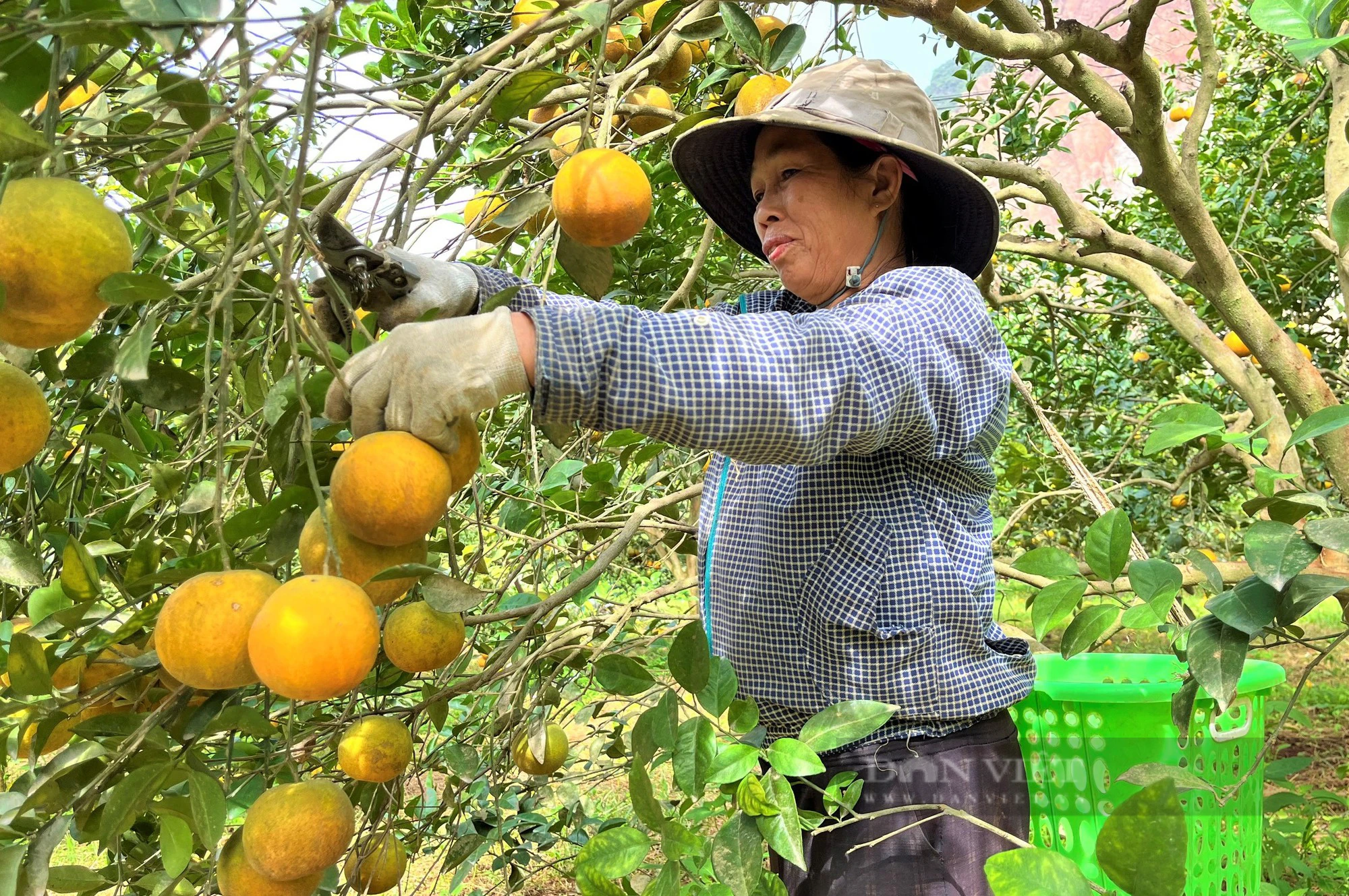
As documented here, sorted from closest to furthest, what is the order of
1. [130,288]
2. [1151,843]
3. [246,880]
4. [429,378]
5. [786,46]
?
[1151,843]
[130,288]
[429,378]
[246,880]
[786,46]

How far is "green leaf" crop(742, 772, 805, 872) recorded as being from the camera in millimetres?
943

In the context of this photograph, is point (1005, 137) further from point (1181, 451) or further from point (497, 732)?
point (497, 732)

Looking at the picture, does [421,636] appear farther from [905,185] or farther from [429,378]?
[905,185]

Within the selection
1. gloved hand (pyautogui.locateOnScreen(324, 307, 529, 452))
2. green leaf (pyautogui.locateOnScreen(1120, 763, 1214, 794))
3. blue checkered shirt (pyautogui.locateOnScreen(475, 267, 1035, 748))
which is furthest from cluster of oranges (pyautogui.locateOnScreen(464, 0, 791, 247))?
green leaf (pyautogui.locateOnScreen(1120, 763, 1214, 794))

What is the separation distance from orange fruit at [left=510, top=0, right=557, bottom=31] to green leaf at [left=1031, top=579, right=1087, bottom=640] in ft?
3.40

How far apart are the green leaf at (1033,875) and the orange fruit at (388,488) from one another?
49cm

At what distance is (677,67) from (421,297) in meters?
0.99

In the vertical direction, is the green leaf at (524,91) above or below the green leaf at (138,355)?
above

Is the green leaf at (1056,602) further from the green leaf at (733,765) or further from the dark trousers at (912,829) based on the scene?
the green leaf at (733,765)

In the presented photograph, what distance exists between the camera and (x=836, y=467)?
1374 mm

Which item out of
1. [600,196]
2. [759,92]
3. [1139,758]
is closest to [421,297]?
[600,196]

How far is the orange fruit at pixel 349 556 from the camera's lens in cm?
87

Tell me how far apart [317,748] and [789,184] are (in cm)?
104

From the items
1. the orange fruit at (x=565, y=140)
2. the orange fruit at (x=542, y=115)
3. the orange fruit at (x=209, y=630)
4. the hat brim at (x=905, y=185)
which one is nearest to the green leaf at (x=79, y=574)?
the orange fruit at (x=209, y=630)
